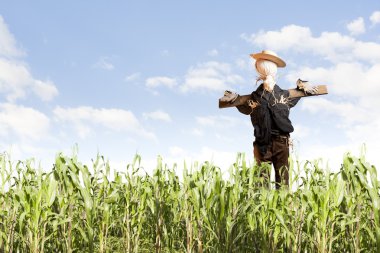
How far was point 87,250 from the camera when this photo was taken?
5117 mm

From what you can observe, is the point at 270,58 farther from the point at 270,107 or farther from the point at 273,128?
the point at 273,128

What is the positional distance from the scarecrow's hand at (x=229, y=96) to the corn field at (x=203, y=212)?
7.32ft

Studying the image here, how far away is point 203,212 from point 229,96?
11.0ft

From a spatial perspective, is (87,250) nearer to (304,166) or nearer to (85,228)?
(85,228)

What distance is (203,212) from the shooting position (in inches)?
190

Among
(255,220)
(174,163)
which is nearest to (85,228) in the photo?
(174,163)

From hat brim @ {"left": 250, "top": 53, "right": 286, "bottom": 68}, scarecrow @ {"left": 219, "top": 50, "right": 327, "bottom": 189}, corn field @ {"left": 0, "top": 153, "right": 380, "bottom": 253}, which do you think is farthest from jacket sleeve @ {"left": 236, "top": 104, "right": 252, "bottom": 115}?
corn field @ {"left": 0, "top": 153, "right": 380, "bottom": 253}

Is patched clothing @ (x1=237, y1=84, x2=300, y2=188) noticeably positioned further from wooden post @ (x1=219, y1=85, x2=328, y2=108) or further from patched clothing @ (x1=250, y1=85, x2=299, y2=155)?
wooden post @ (x1=219, y1=85, x2=328, y2=108)

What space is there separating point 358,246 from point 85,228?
9.02 ft

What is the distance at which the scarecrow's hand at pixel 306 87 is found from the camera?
7.78 meters

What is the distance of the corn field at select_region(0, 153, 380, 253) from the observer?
4.57 meters

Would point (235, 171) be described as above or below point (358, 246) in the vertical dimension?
above

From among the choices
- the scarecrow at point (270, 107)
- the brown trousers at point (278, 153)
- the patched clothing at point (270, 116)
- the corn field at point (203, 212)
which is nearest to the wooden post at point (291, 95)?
the scarecrow at point (270, 107)

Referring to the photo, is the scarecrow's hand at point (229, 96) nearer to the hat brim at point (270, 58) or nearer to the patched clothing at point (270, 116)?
the patched clothing at point (270, 116)
